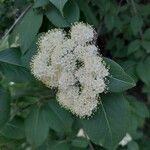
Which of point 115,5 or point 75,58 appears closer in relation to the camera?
point 75,58

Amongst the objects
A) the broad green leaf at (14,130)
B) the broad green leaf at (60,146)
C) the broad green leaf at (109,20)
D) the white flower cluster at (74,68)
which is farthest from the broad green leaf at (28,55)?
the broad green leaf at (109,20)

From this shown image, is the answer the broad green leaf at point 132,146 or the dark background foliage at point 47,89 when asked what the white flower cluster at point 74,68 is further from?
the broad green leaf at point 132,146

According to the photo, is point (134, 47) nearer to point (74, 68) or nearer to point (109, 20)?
point (109, 20)

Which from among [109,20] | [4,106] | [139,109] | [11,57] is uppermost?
[11,57]

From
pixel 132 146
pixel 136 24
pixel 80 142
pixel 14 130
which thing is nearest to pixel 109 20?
pixel 136 24

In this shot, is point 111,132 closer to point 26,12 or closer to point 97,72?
point 97,72

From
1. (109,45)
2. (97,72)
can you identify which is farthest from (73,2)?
(109,45)

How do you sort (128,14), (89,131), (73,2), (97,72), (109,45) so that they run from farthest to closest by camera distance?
(109,45)
(128,14)
(73,2)
(89,131)
(97,72)
